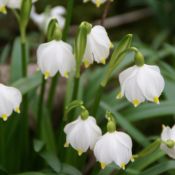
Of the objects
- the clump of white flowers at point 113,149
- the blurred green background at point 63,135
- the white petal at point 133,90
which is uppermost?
the white petal at point 133,90

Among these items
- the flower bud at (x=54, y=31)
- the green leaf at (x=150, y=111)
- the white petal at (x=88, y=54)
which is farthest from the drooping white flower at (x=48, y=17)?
the white petal at (x=88, y=54)

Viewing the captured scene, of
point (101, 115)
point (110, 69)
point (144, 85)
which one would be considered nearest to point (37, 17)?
point (101, 115)

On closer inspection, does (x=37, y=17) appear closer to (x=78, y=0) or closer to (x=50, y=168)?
(x=50, y=168)

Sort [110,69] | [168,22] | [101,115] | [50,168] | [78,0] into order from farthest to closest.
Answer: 1. [78,0]
2. [168,22]
3. [101,115]
4. [50,168]
5. [110,69]

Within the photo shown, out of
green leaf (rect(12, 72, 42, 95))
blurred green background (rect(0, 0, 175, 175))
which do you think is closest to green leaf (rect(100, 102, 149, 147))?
blurred green background (rect(0, 0, 175, 175))

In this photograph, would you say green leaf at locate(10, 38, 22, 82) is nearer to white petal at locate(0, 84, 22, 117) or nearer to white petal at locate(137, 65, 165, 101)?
white petal at locate(0, 84, 22, 117)

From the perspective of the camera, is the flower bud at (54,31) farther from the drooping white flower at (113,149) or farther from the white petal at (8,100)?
the drooping white flower at (113,149)
